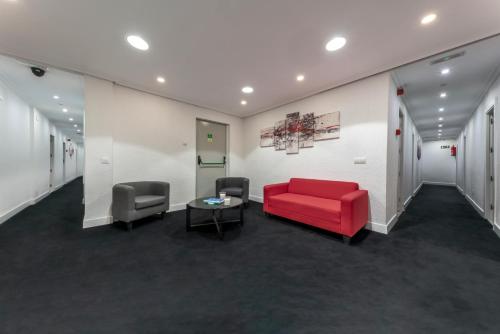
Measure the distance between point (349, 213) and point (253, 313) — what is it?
5.95 ft

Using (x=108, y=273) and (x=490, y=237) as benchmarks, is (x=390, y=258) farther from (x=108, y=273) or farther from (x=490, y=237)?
(x=108, y=273)

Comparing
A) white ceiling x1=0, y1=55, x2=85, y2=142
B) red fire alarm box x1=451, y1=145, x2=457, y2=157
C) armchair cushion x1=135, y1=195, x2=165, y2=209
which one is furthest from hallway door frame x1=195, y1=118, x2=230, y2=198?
red fire alarm box x1=451, y1=145, x2=457, y2=157

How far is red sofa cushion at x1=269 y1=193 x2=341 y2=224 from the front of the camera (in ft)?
8.88

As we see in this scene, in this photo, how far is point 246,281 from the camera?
176 centimetres

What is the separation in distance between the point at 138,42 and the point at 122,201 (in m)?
2.42

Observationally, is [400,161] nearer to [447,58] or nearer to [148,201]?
[447,58]

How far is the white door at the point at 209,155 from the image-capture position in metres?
4.88

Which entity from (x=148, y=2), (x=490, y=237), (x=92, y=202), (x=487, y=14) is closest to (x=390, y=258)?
(x=490, y=237)

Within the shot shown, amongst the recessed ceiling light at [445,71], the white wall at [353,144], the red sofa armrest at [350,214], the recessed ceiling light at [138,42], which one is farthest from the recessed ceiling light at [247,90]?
the recessed ceiling light at [445,71]

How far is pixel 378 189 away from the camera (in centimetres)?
301

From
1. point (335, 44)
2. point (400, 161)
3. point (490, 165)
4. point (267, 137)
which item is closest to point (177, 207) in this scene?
point (267, 137)

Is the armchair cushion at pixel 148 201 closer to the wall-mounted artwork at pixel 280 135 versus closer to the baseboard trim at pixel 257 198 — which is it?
the baseboard trim at pixel 257 198

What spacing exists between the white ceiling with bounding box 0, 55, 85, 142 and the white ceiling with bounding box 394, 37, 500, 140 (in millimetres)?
5817

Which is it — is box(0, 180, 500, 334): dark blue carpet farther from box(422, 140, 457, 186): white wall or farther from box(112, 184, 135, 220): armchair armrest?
box(422, 140, 457, 186): white wall
